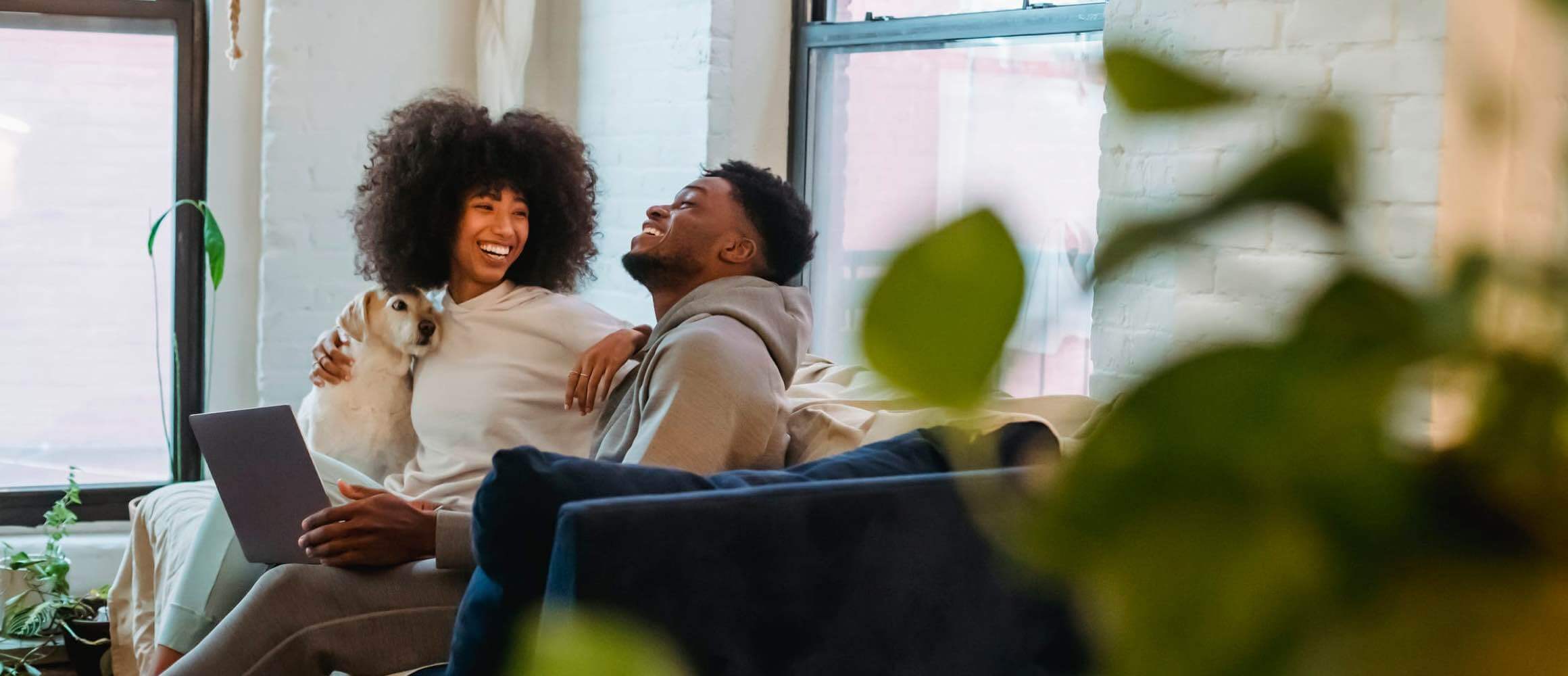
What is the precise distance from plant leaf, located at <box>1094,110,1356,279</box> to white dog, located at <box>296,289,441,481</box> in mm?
2754

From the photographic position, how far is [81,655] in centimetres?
325

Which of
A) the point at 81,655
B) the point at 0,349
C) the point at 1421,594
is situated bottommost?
the point at 81,655

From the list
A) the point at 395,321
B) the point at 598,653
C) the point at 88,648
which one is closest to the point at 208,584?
the point at 395,321

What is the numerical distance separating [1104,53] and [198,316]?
13.7ft

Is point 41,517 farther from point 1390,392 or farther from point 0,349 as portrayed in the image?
point 1390,392

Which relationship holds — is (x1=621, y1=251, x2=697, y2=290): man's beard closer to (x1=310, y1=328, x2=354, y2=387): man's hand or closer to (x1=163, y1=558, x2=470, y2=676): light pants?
(x1=310, y1=328, x2=354, y2=387): man's hand

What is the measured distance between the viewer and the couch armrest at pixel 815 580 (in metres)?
1.38

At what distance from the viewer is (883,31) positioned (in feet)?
11.9

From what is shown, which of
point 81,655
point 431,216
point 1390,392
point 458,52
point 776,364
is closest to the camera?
point 1390,392

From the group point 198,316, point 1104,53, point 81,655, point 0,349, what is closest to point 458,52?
point 198,316

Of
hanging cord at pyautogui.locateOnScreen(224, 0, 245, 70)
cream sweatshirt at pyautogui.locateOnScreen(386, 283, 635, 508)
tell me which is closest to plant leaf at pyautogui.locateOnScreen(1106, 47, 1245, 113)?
cream sweatshirt at pyautogui.locateOnScreen(386, 283, 635, 508)

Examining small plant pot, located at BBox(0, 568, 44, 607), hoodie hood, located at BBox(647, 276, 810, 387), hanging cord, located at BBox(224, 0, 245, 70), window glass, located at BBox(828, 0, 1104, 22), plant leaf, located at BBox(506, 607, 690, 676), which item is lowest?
small plant pot, located at BBox(0, 568, 44, 607)

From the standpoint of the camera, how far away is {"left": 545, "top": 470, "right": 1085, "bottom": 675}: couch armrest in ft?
4.54

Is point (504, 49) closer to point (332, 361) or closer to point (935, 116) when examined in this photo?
point (935, 116)
